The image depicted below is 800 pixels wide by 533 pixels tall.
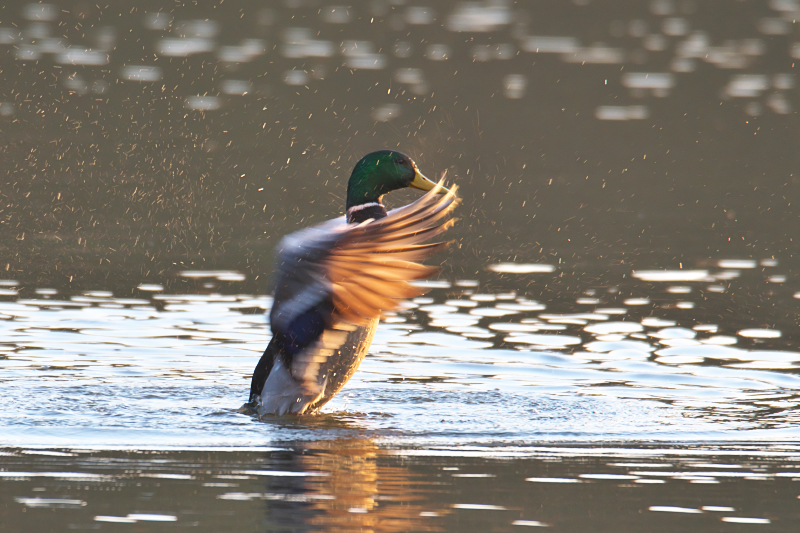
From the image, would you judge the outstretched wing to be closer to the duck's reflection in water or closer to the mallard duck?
the mallard duck

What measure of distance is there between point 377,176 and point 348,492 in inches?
101

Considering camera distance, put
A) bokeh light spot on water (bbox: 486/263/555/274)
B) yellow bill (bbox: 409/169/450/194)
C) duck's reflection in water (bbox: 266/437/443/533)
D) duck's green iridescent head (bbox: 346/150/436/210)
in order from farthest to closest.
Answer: bokeh light spot on water (bbox: 486/263/555/274) → yellow bill (bbox: 409/169/450/194) → duck's green iridescent head (bbox: 346/150/436/210) → duck's reflection in water (bbox: 266/437/443/533)

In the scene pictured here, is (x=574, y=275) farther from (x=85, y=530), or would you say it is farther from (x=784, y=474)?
(x=85, y=530)

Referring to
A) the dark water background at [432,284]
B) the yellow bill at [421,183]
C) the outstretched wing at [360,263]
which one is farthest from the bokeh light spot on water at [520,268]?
the outstretched wing at [360,263]

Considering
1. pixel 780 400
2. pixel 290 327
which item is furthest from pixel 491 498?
pixel 780 400

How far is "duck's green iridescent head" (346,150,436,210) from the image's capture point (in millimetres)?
7191

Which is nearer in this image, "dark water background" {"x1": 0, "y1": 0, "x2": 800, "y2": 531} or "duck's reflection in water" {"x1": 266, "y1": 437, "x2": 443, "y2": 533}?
"duck's reflection in water" {"x1": 266, "y1": 437, "x2": 443, "y2": 533}

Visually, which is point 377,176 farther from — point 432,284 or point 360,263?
point 432,284

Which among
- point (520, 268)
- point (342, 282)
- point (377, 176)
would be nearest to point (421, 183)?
point (377, 176)

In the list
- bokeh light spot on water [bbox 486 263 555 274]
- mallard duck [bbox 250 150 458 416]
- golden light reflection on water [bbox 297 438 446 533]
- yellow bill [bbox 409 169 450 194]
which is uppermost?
yellow bill [bbox 409 169 450 194]

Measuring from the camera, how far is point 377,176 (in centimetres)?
721

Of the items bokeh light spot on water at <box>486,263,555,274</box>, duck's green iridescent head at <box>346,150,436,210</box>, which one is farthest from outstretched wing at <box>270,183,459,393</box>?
bokeh light spot on water at <box>486,263,555,274</box>

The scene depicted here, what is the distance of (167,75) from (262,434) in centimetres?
1147

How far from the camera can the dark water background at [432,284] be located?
17.1 ft
